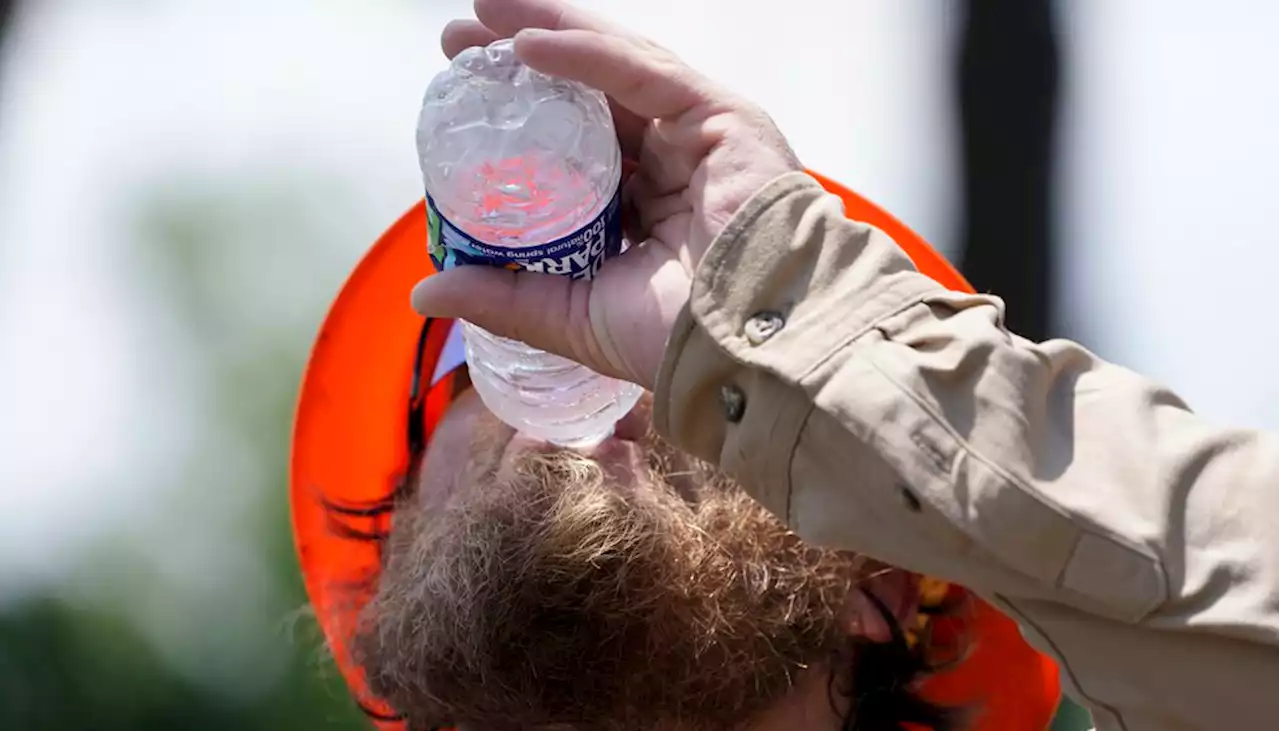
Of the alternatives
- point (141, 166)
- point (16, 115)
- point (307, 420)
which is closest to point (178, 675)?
point (307, 420)

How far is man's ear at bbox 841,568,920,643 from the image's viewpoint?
0.84m

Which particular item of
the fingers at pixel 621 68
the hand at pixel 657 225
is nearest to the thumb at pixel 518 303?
the hand at pixel 657 225

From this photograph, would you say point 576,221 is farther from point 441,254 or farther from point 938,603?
point 938,603

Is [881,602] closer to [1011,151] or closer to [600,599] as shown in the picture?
[600,599]

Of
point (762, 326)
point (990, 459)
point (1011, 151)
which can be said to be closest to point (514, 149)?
point (762, 326)

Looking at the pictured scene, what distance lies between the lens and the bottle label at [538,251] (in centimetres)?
61

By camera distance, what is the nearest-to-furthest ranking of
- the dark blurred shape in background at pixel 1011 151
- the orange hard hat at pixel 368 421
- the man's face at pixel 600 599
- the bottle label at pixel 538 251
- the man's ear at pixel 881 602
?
the bottle label at pixel 538 251, the man's face at pixel 600 599, the man's ear at pixel 881 602, the orange hard hat at pixel 368 421, the dark blurred shape in background at pixel 1011 151

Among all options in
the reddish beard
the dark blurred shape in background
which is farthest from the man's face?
the dark blurred shape in background

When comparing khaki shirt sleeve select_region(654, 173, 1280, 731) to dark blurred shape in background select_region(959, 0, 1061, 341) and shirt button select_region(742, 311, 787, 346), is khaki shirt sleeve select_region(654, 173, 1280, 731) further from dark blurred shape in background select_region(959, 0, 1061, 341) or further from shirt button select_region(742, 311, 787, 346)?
dark blurred shape in background select_region(959, 0, 1061, 341)

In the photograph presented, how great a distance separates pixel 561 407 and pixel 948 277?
0.35m

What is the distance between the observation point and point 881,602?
0.86 meters

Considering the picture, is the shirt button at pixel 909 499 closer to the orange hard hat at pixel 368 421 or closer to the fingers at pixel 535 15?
the fingers at pixel 535 15

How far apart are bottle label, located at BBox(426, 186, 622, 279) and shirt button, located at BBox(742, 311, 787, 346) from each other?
121mm

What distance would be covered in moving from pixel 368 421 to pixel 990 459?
641 mm
